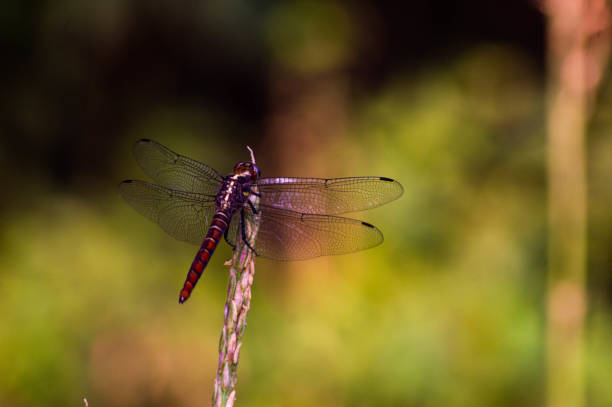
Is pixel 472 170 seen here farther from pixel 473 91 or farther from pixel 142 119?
pixel 142 119

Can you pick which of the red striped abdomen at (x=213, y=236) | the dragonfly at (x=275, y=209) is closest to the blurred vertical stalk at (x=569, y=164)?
the dragonfly at (x=275, y=209)

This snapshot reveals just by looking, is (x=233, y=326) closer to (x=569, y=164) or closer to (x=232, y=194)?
(x=232, y=194)

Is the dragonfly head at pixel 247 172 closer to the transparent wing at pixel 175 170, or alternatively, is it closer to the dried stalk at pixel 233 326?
the transparent wing at pixel 175 170

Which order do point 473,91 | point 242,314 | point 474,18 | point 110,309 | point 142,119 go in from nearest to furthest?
point 242,314 < point 110,309 < point 473,91 < point 142,119 < point 474,18

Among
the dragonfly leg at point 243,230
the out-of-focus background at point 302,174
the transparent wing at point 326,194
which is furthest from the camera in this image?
the out-of-focus background at point 302,174

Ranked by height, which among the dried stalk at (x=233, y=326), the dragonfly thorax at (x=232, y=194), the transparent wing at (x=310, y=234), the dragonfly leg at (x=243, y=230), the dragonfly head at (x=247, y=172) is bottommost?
the dried stalk at (x=233, y=326)

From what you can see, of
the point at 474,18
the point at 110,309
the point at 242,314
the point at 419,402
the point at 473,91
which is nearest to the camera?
the point at 242,314

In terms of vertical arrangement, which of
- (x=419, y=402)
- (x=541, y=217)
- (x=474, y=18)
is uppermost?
(x=474, y=18)

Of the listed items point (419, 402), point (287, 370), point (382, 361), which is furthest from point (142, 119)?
point (419, 402)
